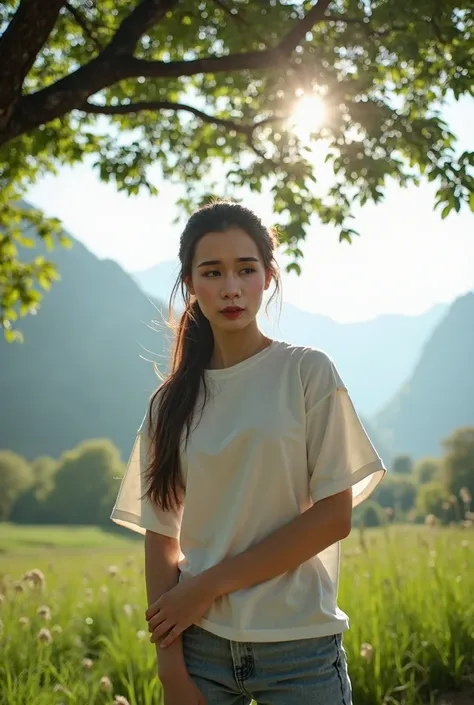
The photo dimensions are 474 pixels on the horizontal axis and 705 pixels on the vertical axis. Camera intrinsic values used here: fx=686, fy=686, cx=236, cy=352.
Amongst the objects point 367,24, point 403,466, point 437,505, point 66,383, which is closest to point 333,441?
point 367,24

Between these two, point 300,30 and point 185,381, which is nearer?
point 185,381

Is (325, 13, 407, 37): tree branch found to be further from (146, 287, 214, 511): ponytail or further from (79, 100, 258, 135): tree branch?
(146, 287, 214, 511): ponytail

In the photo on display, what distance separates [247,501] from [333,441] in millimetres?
308

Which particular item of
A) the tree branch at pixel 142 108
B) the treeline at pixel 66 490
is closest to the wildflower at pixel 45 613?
the tree branch at pixel 142 108

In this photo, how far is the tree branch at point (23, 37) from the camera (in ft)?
15.2

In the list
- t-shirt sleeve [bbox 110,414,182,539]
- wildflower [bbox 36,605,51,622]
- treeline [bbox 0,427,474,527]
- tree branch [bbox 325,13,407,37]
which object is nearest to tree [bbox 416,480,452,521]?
wildflower [bbox 36,605,51,622]

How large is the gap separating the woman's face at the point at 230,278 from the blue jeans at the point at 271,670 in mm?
957

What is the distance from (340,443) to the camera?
2.02 metres

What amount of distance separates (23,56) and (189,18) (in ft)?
9.93

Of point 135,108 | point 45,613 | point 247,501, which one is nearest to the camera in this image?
point 247,501

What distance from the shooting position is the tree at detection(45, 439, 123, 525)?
295ft

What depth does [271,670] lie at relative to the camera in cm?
191

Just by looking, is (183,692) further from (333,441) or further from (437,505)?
(437,505)

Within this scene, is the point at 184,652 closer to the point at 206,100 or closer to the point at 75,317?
the point at 206,100
